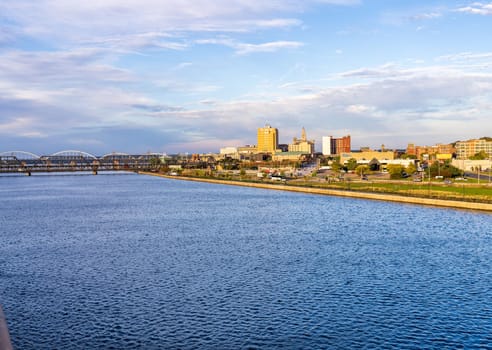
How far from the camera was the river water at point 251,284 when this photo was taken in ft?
40.8

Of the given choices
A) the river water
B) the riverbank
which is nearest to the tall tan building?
the riverbank

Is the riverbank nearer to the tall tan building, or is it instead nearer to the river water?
the river water

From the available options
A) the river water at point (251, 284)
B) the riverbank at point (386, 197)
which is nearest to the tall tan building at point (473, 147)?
the riverbank at point (386, 197)

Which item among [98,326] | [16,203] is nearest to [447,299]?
[98,326]

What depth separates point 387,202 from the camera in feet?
140

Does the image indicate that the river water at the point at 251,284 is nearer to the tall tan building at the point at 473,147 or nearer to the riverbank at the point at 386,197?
the riverbank at the point at 386,197

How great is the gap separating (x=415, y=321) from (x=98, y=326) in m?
7.59

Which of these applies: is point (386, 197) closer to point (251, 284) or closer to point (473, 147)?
point (251, 284)

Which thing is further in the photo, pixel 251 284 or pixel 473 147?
pixel 473 147

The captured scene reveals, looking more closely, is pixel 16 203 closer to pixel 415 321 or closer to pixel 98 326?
pixel 98 326

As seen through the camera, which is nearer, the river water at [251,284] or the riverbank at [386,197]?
the river water at [251,284]

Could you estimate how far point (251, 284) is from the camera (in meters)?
16.7

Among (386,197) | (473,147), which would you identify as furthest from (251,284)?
(473,147)

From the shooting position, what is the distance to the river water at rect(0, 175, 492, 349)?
40.8 feet
